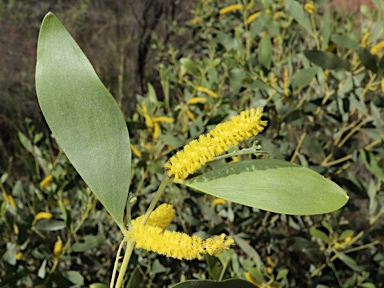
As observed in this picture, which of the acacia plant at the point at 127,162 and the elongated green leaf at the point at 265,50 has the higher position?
the acacia plant at the point at 127,162

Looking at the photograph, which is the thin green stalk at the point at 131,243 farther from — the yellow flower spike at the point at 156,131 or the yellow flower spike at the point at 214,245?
the yellow flower spike at the point at 156,131

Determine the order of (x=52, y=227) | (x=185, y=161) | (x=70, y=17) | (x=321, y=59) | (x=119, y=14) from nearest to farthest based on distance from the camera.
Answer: (x=185, y=161) → (x=321, y=59) → (x=52, y=227) → (x=119, y=14) → (x=70, y=17)

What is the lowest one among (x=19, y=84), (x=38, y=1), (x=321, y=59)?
(x=19, y=84)

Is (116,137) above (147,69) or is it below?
above

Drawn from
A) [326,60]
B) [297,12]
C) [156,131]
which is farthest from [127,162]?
[156,131]

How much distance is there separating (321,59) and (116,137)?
0.68 meters

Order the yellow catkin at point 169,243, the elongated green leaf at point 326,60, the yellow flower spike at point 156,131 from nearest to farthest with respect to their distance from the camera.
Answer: the yellow catkin at point 169,243 < the elongated green leaf at point 326,60 < the yellow flower spike at point 156,131

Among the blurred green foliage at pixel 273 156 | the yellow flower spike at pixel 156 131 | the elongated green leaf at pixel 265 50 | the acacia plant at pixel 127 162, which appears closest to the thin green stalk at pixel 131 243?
the acacia plant at pixel 127 162

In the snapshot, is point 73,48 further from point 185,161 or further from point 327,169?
point 327,169

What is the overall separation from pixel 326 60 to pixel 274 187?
683mm

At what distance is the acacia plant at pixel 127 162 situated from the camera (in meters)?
0.41

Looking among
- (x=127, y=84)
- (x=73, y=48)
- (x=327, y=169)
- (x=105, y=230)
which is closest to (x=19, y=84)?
(x=127, y=84)

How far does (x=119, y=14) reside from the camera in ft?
14.4

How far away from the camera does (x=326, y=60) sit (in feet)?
3.39
